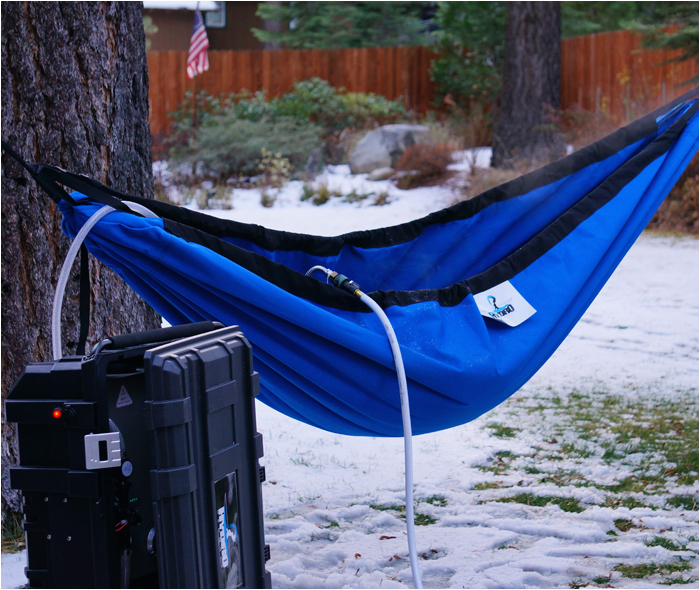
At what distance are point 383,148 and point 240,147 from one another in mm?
1675

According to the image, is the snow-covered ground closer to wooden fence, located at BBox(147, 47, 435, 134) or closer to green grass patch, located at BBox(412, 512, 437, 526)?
green grass patch, located at BBox(412, 512, 437, 526)

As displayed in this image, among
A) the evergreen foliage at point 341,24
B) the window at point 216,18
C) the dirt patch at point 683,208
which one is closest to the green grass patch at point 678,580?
the dirt patch at point 683,208

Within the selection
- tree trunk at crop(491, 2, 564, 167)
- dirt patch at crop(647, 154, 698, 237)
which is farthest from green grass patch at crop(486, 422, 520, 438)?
tree trunk at crop(491, 2, 564, 167)

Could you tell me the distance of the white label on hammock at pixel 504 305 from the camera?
1662 mm

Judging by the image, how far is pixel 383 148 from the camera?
7680 millimetres

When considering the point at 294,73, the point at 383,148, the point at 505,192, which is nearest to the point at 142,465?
the point at 505,192

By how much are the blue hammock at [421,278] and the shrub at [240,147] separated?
19.0 feet

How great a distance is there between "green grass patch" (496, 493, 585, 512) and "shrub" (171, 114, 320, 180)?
236 inches

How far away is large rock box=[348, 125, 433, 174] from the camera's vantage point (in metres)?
7.67

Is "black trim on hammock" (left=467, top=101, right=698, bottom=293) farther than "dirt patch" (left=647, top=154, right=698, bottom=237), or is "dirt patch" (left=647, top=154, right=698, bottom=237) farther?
"dirt patch" (left=647, top=154, right=698, bottom=237)

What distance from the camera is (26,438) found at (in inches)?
43.2

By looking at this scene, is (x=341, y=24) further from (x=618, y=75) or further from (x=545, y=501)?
(x=545, y=501)

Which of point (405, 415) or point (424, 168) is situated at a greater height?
point (424, 168)

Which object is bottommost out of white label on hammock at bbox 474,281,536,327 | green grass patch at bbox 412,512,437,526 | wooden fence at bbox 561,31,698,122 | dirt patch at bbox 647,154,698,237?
green grass patch at bbox 412,512,437,526
